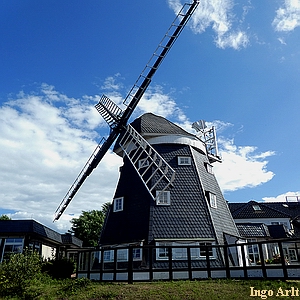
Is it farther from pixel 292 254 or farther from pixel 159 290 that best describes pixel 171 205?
pixel 159 290

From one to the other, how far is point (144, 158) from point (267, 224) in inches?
791

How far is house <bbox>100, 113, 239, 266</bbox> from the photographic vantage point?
15.0 metres

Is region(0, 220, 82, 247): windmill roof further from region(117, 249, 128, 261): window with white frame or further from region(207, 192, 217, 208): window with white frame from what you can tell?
region(207, 192, 217, 208): window with white frame

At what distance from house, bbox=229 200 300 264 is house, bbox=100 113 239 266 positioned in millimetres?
2158

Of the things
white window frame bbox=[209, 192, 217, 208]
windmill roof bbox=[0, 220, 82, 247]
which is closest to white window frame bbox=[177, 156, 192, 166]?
white window frame bbox=[209, 192, 217, 208]

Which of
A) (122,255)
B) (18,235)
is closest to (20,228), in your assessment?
(18,235)

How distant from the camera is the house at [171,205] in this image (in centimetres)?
1504

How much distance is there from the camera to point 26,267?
420 inches

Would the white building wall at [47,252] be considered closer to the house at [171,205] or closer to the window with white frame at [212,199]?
the house at [171,205]

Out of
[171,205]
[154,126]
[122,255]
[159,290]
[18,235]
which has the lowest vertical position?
[159,290]

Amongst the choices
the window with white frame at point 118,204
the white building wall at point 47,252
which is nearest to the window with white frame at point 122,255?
the window with white frame at point 118,204

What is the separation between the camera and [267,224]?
31969 mm

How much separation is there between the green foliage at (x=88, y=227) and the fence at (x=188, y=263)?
25608 millimetres

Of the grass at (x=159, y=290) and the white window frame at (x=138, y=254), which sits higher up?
the white window frame at (x=138, y=254)
